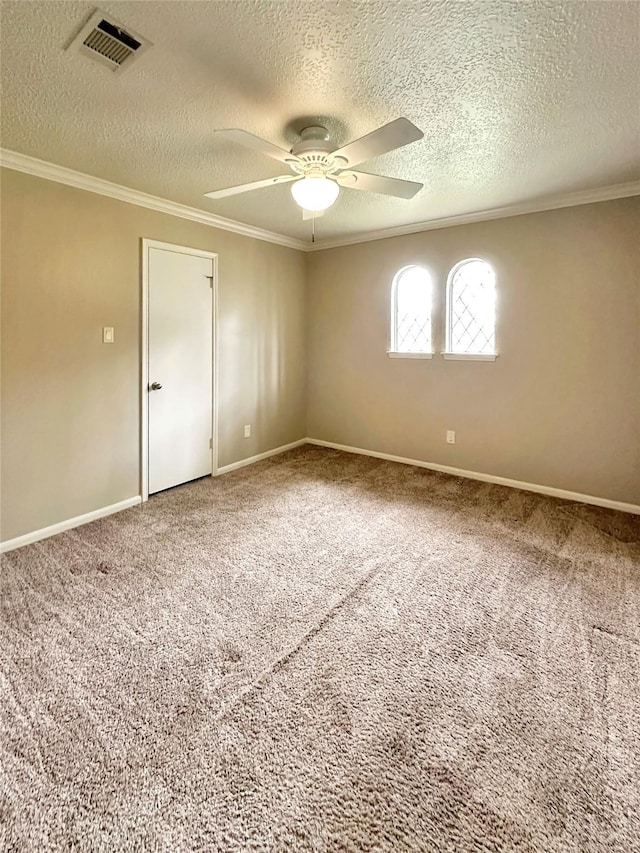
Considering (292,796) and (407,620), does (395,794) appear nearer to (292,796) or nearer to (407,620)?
(292,796)

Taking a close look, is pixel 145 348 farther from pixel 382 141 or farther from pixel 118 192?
pixel 382 141

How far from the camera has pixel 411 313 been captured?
4.40 meters

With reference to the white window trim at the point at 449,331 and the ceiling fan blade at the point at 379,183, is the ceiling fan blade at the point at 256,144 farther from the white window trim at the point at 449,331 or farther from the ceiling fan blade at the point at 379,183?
the white window trim at the point at 449,331

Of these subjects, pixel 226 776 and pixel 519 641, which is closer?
pixel 226 776

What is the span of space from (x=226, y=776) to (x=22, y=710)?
2.76 ft

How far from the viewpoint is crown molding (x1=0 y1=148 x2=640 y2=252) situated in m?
2.68

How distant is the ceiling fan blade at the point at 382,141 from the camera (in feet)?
5.42

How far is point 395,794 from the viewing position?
1.27 metres

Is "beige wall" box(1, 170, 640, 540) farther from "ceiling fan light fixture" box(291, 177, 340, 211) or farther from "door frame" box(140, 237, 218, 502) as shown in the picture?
"ceiling fan light fixture" box(291, 177, 340, 211)

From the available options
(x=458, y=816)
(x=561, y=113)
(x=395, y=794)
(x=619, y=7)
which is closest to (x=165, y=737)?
(x=395, y=794)

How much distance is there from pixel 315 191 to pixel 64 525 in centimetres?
279

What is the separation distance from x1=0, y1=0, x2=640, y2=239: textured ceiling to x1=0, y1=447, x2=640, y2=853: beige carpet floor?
247 cm

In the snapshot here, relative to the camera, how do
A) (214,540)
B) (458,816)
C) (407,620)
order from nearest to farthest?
(458,816), (407,620), (214,540)

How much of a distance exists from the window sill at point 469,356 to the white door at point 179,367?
2311 millimetres
